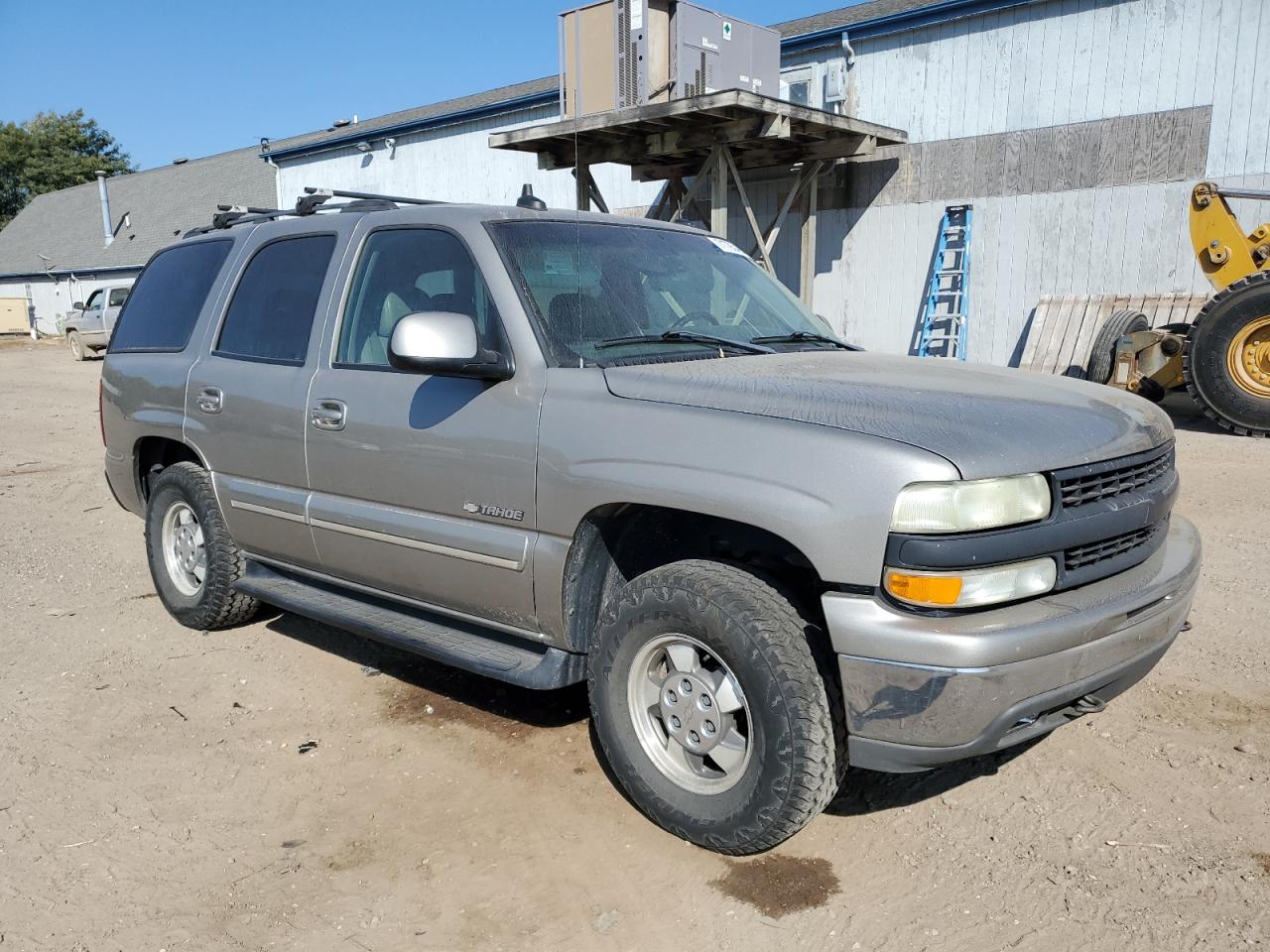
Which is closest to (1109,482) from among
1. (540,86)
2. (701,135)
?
(701,135)

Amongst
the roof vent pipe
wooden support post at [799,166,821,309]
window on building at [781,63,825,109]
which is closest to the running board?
wooden support post at [799,166,821,309]

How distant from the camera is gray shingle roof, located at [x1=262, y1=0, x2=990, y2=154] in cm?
1427

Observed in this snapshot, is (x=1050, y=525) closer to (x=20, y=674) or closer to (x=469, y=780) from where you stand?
(x=469, y=780)

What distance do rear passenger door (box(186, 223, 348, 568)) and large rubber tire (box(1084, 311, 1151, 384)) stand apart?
9.05 meters

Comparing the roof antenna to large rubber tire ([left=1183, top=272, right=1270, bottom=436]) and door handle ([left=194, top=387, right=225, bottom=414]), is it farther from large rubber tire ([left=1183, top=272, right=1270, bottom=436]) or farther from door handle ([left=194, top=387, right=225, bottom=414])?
large rubber tire ([left=1183, top=272, right=1270, bottom=436])

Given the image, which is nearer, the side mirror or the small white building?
the side mirror

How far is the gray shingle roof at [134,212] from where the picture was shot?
38688mm

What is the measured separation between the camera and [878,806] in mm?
3326

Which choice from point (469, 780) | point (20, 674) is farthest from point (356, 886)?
point (20, 674)

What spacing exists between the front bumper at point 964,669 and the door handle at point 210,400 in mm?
3198

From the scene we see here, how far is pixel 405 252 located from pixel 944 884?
296 cm

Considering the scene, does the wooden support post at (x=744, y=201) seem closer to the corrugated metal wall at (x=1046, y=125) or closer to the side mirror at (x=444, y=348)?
the corrugated metal wall at (x=1046, y=125)

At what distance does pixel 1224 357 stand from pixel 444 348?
9.06 meters

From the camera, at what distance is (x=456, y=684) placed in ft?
14.6
